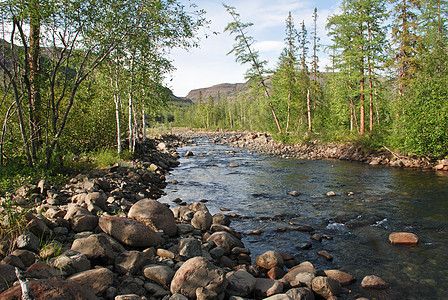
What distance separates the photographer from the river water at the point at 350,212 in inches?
243

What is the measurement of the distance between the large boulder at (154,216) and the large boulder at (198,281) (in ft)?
7.56

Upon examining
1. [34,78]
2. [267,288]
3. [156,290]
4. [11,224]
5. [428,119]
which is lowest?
[267,288]

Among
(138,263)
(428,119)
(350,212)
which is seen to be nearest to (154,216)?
(138,263)

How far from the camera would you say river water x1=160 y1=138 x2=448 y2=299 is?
6.17 metres

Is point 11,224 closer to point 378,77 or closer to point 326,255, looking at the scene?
point 326,255

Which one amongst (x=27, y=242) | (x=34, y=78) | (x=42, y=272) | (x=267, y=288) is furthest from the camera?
(x=34, y=78)

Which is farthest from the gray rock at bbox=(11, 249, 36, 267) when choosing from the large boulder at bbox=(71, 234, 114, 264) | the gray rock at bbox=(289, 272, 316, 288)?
the gray rock at bbox=(289, 272, 316, 288)

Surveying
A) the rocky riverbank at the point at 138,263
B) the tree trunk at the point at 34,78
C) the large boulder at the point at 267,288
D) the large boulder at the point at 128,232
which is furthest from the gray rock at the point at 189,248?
the tree trunk at the point at 34,78

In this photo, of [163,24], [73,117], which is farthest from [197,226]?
[73,117]

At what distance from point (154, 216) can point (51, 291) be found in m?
3.69

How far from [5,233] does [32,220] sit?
43 centimetres

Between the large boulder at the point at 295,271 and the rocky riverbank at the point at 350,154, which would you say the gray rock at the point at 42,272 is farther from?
the rocky riverbank at the point at 350,154

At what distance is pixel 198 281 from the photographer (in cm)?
452

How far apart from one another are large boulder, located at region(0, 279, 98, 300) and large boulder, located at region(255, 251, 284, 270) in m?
3.66
